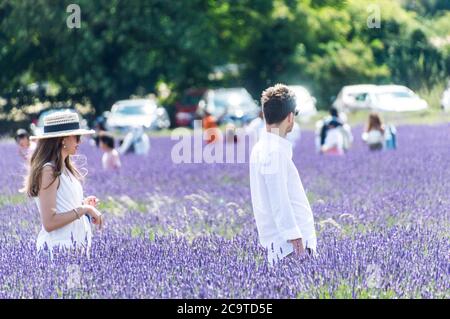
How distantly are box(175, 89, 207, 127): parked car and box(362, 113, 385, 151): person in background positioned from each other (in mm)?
19445

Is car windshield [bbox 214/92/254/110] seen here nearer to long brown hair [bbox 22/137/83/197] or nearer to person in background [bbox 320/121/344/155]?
person in background [bbox 320/121/344/155]

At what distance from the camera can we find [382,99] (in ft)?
109

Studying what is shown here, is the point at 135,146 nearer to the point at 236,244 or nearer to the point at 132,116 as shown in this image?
the point at 236,244

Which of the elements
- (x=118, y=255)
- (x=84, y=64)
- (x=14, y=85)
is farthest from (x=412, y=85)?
(x=118, y=255)

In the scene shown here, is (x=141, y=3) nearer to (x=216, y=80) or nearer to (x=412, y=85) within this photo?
(x=216, y=80)

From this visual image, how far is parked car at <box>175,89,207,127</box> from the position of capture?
3528cm

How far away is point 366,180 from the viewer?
401 inches

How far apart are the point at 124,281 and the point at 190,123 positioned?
30777 mm

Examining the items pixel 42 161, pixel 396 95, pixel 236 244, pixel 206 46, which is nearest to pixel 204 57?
pixel 206 46

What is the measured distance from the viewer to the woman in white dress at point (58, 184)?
4914 millimetres

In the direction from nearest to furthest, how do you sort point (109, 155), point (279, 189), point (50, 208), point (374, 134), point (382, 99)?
point (279, 189) < point (50, 208) < point (109, 155) < point (374, 134) < point (382, 99)

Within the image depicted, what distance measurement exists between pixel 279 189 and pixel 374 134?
36.2 ft

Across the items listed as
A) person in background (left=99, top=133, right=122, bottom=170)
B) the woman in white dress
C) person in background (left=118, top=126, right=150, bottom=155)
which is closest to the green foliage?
person in background (left=118, top=126, right=150, bottom=155)

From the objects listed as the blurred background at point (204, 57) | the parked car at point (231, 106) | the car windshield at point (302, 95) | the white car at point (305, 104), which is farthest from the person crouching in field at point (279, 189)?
the car windshield at point (302, 95)
